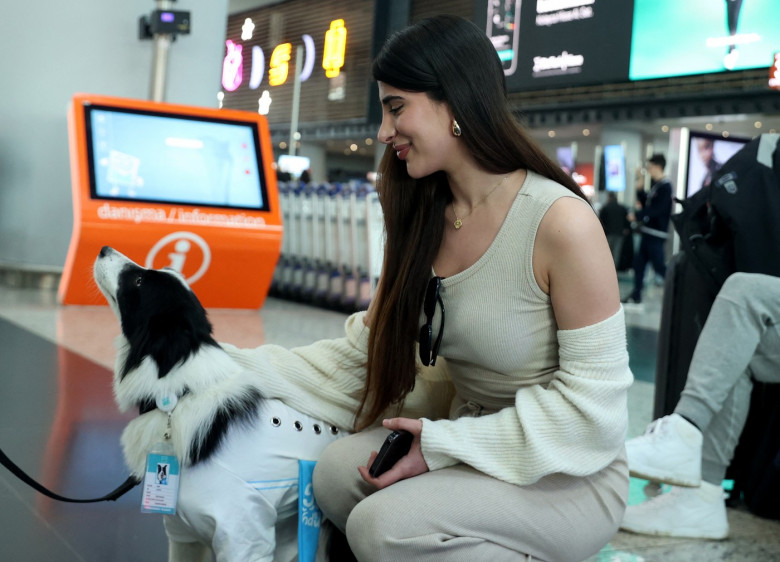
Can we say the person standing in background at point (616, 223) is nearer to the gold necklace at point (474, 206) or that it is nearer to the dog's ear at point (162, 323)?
the gold necklace at point (474, 206)

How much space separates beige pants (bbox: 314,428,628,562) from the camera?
4.72 ft

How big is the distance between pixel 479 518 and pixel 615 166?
→ 58.2 ft

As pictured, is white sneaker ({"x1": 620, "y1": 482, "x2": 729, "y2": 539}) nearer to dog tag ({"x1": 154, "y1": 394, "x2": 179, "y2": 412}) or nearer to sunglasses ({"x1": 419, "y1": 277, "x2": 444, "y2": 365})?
sunglasses ({"x1": 419, "y1": 277, "x2": 444, "y2": 365})

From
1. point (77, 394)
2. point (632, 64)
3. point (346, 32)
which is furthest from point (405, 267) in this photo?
Result: point (346, 32)

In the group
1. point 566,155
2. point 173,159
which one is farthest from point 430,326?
point 566,155

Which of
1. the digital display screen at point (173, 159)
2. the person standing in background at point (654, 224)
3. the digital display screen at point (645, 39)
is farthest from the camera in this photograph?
the person standing in background at point (654, 224)

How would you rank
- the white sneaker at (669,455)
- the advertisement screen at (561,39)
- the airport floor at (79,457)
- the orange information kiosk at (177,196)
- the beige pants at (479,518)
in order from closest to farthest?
1. the beige pants at (479,518)
2. the airport floor at (79,457)
3. the white sneaker at (669,455)
4. the orange information kiosk at (177,196)
5. the advertisement screen at (561,39)

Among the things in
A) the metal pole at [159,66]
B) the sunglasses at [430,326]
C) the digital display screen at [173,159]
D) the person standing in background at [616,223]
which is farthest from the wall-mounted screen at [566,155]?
the sunglasses at [430,326]

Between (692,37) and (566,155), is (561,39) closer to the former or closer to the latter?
(692,37)

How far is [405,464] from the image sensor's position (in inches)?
60.6

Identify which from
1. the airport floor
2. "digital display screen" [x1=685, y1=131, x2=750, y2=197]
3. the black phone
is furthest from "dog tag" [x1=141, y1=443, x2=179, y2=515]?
"digital display screen" [x1=685, y1=131, x2=750, y2=197]

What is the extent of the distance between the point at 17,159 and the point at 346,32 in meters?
11.1

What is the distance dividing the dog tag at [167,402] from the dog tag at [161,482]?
0.08 m

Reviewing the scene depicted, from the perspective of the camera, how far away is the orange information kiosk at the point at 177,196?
598 centimetres
